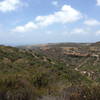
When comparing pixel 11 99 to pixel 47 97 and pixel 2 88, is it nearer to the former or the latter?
pixel 2 88

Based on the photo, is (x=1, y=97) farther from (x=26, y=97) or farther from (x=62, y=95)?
(x=62, y=95)

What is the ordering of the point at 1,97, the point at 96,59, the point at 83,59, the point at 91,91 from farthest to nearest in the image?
the point at 83,59 → the point at 96,59 → the point at 91,91 → the point at 1,97

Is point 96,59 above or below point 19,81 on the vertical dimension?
below

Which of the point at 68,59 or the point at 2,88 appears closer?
the point at 2,88

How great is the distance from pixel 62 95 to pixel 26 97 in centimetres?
157

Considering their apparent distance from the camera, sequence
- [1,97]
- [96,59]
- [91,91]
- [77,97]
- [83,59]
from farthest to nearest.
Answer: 1. [83,59]
2. [96,59]
3. [91,91]
4. [77,97]
5. [1,97]

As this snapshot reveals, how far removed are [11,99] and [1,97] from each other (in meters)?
0.38

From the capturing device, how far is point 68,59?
69562mm

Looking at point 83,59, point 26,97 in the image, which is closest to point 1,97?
point 26,97

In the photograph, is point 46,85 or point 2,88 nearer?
point 2,88

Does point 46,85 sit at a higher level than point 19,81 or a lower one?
lower

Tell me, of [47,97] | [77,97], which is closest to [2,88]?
[47,97]

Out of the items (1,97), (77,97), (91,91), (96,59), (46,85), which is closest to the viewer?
(1,97)

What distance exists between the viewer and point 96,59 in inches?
2442
